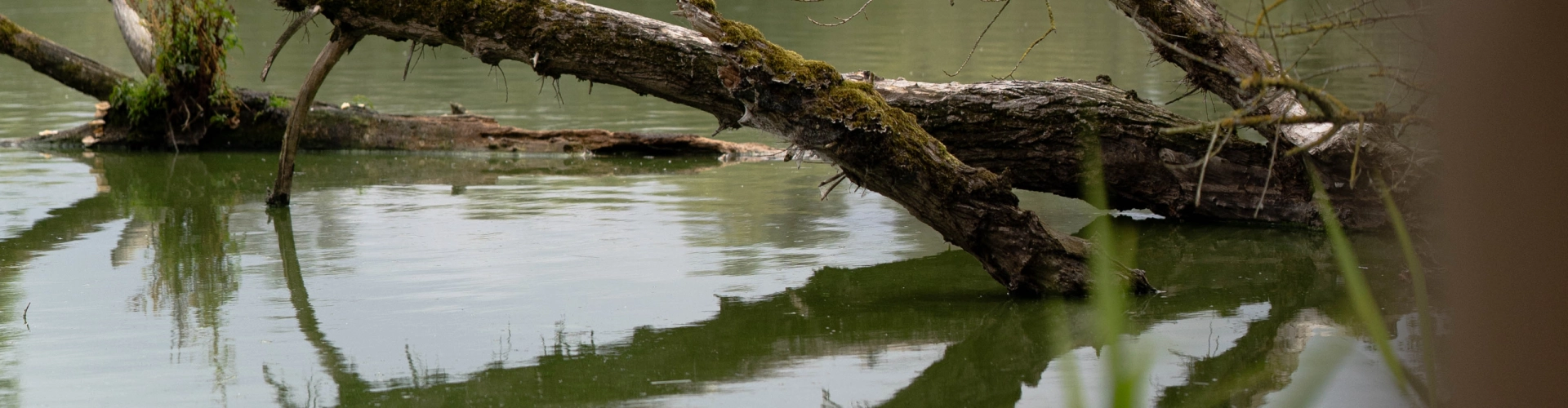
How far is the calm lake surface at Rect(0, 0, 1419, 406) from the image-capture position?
14.2 ft

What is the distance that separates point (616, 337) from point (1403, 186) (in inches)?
146

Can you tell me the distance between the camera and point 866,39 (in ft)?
80.5

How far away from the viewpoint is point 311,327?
5.20 meters

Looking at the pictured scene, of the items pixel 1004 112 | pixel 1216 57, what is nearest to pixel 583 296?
pixel 1004 112

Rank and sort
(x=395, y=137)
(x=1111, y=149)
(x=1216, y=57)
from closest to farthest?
(x=1216, y=57) → (x=1111, y=149) → (x=395, y=137)

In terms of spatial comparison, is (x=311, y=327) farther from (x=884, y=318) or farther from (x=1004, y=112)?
(x=1004, y=112)

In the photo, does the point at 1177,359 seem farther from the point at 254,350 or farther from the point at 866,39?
the point at 866,39

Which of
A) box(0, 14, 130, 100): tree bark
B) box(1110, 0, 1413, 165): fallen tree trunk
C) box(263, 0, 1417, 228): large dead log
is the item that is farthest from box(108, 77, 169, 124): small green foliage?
box(1110, 0, 1413, 165): fallen tree trunk

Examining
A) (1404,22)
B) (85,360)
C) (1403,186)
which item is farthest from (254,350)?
(1403,186)

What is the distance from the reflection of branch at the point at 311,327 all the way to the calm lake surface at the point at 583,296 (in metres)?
0.02

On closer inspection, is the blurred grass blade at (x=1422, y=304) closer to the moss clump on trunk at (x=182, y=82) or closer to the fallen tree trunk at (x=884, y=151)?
the fallen tree trunk at (x=884, y=151)

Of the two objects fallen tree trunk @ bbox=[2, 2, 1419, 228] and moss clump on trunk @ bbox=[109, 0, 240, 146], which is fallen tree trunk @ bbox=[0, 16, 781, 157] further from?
fallen tree trunk @ bbox=[2, 2, 1419, 228]

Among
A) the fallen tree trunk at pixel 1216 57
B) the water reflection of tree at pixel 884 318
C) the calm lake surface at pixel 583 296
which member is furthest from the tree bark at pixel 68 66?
the fallen tree trunk at pixel 1216 57

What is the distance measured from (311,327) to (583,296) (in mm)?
1151
